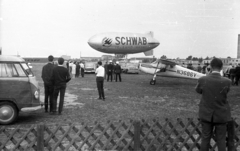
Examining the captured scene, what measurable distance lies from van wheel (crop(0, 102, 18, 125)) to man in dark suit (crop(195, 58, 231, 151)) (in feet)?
18.2

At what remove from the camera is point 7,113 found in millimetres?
8031

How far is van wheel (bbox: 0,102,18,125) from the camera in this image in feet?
26.2

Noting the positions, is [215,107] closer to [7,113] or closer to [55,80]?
[7,113]

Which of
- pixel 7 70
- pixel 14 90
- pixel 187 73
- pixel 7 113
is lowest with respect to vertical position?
pixel 7 113

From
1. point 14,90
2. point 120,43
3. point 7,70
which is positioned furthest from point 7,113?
point 120,43

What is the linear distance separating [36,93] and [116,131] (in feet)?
14.4

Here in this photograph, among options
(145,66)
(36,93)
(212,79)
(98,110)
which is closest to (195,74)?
(145,66)

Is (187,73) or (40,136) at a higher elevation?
(40,136)

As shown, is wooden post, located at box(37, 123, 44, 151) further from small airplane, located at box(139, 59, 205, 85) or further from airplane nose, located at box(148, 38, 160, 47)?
airplane nose, located at box(148, 38, 160, 47)

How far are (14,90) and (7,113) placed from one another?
0.69 metres

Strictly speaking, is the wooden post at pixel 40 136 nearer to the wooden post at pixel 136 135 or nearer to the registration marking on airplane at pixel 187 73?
the wooden post at pixel 136 135

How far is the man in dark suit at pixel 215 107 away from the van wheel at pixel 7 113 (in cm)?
555

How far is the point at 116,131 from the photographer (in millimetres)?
4809

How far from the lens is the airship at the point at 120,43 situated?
38.8m
